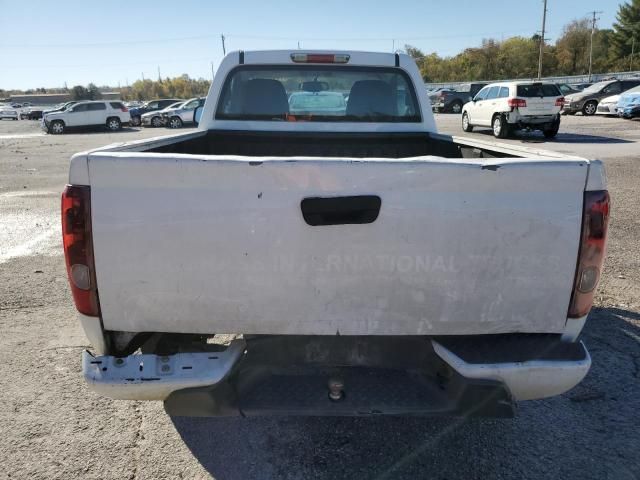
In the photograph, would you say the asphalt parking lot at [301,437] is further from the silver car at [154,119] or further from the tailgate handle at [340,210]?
the silver car at [154,119]

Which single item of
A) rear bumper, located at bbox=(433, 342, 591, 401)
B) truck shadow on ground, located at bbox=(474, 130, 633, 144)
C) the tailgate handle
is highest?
the tailgate handle

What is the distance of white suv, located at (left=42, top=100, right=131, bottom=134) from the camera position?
28.9 metres

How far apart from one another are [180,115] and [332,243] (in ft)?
98.5

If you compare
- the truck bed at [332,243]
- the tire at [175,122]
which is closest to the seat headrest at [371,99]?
the truck bed at [332,243]

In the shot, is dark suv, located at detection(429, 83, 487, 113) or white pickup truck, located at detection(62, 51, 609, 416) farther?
dark suv, located at detection(429, 83, 487, 113)

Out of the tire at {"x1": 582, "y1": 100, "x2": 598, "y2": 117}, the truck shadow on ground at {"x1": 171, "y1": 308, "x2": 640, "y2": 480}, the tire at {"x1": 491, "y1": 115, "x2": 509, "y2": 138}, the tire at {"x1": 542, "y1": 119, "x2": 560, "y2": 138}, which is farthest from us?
the tire at {"x1": 582, "y1": 100, "x2": 598, "y2": 117}

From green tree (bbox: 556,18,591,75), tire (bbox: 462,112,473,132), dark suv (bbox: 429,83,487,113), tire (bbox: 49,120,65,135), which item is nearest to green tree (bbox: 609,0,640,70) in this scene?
green tree (bbox: 556,18,591,75)

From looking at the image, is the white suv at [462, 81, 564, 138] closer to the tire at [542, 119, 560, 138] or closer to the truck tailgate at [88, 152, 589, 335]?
the tire at [542, 119, 560, 138]

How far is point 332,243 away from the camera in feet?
6.48

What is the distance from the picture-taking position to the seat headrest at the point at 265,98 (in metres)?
4.20

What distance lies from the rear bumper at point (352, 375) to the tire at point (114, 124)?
1210 inches

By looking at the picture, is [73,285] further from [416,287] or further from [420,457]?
[420,457]

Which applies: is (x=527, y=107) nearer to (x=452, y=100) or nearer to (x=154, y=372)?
(x=154, y=372)

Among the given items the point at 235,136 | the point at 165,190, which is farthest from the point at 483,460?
the point at 235,136
